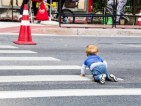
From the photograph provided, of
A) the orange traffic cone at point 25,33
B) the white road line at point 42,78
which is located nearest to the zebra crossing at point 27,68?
the white road line at point 42,78

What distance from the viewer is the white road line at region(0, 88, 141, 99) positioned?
704 cm

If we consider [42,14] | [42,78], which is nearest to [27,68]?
[42,78]

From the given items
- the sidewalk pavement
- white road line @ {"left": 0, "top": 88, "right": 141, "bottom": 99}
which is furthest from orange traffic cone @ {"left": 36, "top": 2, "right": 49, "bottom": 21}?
white road line @ {"left": 0, "top": 88, "right": 141, "bottom": 99}

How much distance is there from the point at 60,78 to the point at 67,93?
50.1 inches

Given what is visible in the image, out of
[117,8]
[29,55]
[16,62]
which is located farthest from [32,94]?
[117,8]

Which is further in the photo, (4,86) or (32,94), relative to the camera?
(4,86)

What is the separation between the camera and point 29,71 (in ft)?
30.2

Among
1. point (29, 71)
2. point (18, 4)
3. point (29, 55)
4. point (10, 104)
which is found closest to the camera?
point (10, 104)

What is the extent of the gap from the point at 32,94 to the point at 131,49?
23.7 ft

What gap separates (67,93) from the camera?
7.30 m

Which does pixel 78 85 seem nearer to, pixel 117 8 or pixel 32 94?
pixel 32 94

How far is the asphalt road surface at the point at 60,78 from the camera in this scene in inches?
271

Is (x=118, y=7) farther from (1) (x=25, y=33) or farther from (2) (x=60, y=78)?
(2) (x=60, y=78)

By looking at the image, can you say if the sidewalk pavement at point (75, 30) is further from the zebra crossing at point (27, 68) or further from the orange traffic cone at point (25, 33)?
the zebra crossing at point (27, 68)
